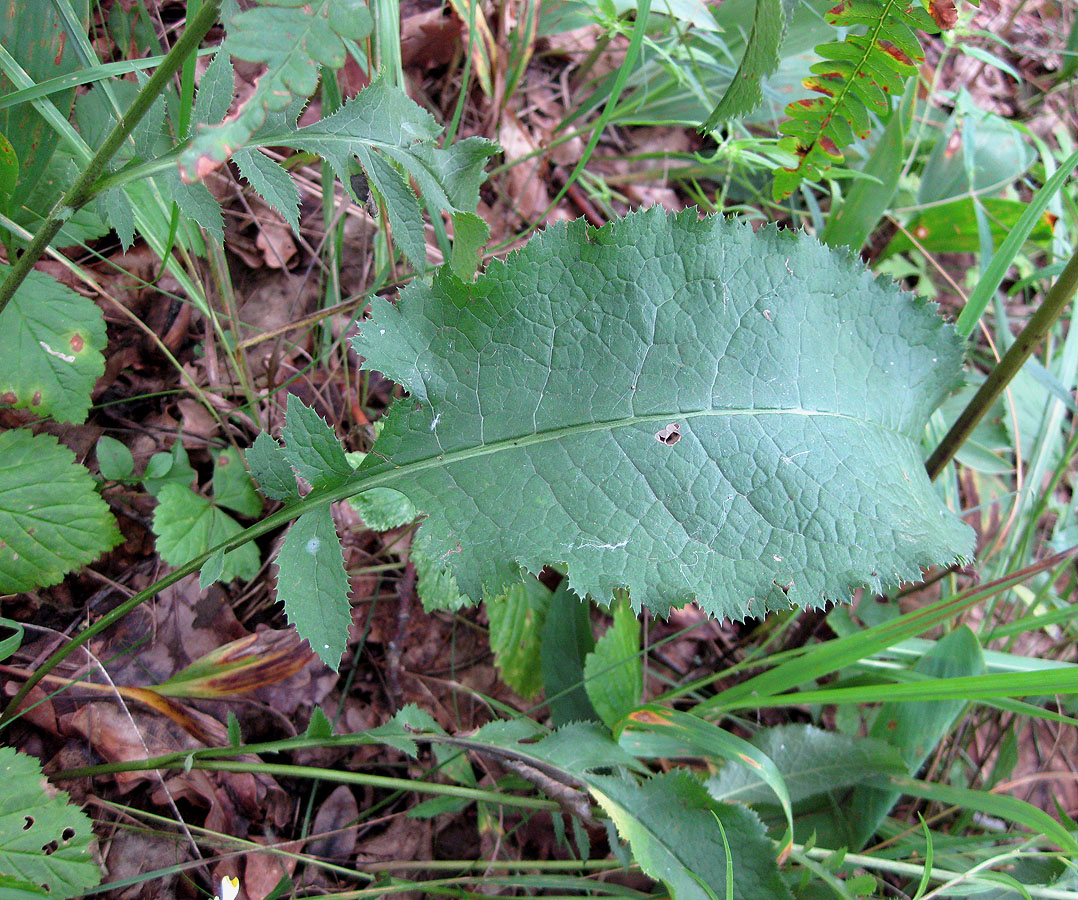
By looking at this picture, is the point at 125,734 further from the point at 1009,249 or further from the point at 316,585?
the point at 1009,249

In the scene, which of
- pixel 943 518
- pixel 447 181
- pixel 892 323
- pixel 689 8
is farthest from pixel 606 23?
pixel 943 518

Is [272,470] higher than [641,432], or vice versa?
[641,432]

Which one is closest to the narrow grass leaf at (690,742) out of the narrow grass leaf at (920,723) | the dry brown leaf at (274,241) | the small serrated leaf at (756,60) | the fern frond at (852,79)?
the narrow grass leaf at (920,723)

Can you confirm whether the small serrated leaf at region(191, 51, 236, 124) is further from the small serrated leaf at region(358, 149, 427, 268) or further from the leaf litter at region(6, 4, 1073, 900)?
the leaf litter at region(6, 4, 1073, 900)

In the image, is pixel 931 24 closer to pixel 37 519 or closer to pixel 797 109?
pixel 797 109

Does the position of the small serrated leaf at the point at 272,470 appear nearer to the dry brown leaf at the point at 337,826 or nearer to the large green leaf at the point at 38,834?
the large green leaf at the point at 38,834

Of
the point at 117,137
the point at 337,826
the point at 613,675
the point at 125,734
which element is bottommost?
the point at 337,826

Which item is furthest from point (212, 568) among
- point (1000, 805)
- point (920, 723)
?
point (1000, 805)
